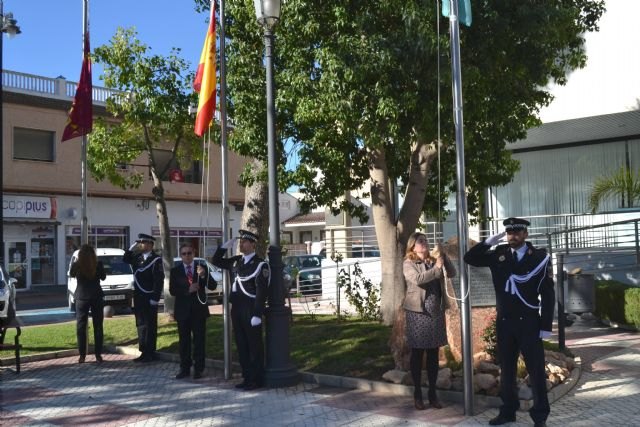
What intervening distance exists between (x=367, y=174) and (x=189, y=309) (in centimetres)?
459

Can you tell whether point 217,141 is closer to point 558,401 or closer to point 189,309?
point 189,309

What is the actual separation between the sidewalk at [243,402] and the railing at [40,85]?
70.1ft

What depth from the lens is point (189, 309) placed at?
9227mm

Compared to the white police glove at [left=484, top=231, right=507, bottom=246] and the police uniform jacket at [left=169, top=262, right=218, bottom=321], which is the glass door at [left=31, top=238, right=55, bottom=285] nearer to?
the police uniform jacket at [left=169, top=262, right=218, bottom=321]

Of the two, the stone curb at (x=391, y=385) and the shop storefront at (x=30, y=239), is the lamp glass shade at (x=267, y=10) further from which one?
the shop storefront at (x=30, y=239)

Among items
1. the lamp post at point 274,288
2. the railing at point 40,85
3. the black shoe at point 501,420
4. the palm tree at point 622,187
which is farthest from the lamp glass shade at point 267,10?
the railing at point 40,85

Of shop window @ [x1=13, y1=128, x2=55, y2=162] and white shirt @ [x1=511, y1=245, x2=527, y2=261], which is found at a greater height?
shop window @ [x1=13, y1=128, x2=55, y2=162]

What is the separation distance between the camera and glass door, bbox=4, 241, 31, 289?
2920 cm

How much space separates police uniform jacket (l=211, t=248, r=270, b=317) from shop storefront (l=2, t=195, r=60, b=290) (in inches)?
913

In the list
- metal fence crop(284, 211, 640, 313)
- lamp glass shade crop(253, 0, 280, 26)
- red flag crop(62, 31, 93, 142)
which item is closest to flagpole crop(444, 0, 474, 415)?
metal fence crop(284, 211, 640, 313)

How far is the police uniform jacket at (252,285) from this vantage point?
27.6 feet

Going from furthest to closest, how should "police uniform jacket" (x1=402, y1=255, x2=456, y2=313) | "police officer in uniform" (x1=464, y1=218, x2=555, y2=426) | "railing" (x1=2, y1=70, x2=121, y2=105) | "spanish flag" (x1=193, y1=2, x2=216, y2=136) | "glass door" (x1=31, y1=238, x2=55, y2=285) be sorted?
1. "glass door" (x1=31, y1=238, x2=55, y2=285)
2. "railing" (x1=2, y1=70, x2=121, y2=105)
3. "spanish flag" (x1=193, y1=2, x2=216, y2=136)
4. "police uniform jacket" (x1=402, y1=255, x2=456, y2=313)
5. "police officer in uniform" (x1=464, y1=218, x2=555, y2=426)

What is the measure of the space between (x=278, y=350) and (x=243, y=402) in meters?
0.95

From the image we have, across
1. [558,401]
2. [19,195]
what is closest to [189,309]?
[558,401]
